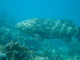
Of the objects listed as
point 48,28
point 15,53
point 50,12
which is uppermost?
point 50,12

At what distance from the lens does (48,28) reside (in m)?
12.9

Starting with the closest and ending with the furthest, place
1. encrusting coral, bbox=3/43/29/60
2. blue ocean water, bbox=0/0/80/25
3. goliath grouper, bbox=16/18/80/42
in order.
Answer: encrusting coral, bbox=3/43/29/60, goliath grouper, bbox=16/18/80/42, blue ocean water, bbox=0/0/80/25

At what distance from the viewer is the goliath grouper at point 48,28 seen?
1271cm

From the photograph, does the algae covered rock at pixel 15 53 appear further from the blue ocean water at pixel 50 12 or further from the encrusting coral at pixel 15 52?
the blue ocean water at pixel 50 12

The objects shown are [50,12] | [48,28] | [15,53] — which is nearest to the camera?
[15,53]

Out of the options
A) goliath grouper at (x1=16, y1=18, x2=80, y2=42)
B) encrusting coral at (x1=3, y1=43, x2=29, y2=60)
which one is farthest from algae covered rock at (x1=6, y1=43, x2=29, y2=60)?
goliath grouper at (x1=16, y1=18, x2=80, y2=42)

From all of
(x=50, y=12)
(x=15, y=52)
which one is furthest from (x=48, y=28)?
(x=50, y=12)

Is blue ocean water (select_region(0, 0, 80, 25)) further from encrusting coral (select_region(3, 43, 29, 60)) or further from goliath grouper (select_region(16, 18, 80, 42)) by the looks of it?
encrusting coral (select_region(3, 43, 29, 60))

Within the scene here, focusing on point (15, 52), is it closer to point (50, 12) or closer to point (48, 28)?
point (48, 28)

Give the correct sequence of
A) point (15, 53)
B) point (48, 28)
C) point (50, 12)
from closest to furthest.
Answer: point (15, 53) < point (48, 28) < point (50, 12)

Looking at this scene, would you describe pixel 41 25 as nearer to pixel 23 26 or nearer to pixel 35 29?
pixel 35 29

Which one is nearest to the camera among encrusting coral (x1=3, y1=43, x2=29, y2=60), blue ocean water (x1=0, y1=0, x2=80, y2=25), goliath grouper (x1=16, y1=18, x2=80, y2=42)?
encrusting coral (x1=3, y1=43, x2=29, y2=60)

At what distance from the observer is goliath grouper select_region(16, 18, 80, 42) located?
12711mm

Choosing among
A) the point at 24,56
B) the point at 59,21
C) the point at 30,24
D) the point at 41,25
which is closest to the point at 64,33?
the point at 59,21
